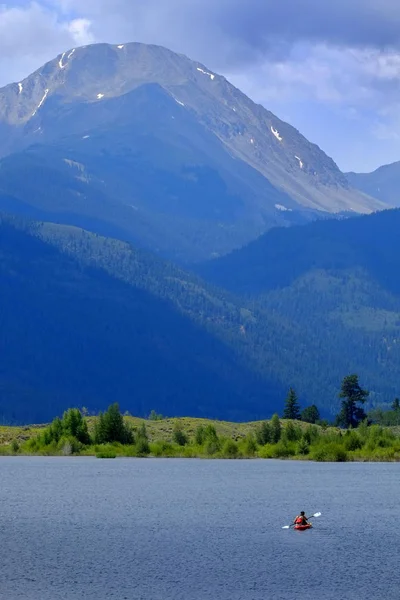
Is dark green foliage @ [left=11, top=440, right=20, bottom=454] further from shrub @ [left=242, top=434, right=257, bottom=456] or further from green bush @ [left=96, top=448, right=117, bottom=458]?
shrub @ [left=242, top=434, right=257, bottom=456]

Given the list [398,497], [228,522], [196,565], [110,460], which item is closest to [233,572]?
[196,565]

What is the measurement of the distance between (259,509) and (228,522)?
8.39m

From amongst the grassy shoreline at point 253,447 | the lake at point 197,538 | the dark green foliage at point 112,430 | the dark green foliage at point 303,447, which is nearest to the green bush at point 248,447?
the grassy shoreline at point 253,447

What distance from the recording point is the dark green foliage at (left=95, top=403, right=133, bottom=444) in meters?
170

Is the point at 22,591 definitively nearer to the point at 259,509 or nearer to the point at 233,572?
the point at 233,572

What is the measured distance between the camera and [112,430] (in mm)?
171875

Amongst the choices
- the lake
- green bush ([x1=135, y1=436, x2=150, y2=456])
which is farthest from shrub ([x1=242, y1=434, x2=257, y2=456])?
the lake

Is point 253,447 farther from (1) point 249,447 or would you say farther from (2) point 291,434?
(2) point 291,434

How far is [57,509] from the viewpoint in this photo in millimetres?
91438

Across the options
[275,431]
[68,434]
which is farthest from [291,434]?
[68,434]

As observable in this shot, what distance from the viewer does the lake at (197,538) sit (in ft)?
191

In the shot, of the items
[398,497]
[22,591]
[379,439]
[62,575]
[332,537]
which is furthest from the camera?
[379,439]

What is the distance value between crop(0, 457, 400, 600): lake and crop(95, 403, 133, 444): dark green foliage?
4411 cm

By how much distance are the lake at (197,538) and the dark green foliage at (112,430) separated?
44.1 metres
